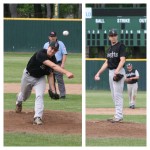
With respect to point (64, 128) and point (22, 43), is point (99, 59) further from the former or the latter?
point (64, 128)

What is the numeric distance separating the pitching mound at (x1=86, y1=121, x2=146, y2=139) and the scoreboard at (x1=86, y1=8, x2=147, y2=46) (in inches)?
418

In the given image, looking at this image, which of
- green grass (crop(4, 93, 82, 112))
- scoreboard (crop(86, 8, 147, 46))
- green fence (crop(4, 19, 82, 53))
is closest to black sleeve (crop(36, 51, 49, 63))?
green grass (crop(4, 93, 82, 112))

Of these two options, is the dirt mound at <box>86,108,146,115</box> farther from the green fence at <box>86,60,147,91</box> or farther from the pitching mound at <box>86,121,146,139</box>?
the green fence at <box>86,60,147,91</box>

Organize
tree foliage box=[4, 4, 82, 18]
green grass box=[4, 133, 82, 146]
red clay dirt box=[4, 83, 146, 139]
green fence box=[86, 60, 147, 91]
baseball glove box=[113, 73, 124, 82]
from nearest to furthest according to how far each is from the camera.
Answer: green grass box=[4, 133, 82, 146], red clay dirt box=[4, 83, 146, 139], baseball glove box=[113, 73, 124, 82], green fence box=[86, 60, 147, 91], tree foliage box=[4, 4, 82, 18]

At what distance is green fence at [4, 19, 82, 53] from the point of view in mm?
27547

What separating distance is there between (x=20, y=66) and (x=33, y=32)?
12.9 feet

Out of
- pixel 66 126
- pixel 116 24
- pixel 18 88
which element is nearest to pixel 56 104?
pixel 66 126

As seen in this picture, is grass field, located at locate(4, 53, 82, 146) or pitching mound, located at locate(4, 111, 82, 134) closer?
grass field, located at locate(4, 53, 82, 146)

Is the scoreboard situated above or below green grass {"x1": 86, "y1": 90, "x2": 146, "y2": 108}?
above

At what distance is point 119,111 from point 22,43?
60.9ft

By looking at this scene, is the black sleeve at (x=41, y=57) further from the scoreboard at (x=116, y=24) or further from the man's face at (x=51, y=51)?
the scoreboard at (x=116, y=24)

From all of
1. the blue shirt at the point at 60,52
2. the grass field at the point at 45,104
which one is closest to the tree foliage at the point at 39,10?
the grass field at the point at 45,104

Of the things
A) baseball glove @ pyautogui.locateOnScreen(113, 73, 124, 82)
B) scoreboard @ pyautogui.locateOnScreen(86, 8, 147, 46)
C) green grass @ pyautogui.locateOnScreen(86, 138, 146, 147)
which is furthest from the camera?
scoreboard @ pyautogui.locateOnScreen(86, 8, 147, 46)

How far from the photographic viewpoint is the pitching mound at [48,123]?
8.95 metres
